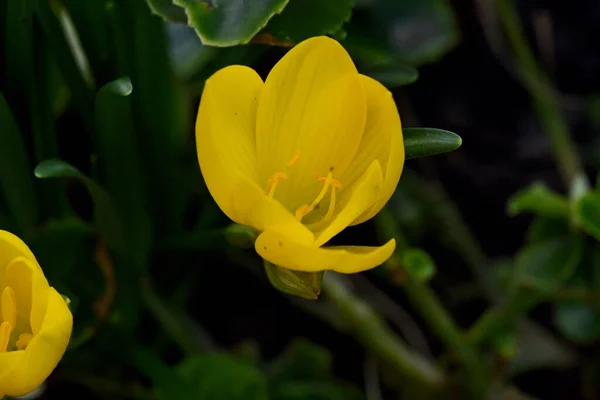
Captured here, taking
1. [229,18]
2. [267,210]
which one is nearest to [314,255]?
[267,210]

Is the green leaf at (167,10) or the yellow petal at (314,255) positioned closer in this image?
the yellow petal at (314,255)

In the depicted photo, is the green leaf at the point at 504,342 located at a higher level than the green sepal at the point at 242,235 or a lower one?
lower

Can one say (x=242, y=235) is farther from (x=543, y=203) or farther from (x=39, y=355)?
(x=543, y=203)

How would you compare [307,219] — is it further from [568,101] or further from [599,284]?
[568,101]

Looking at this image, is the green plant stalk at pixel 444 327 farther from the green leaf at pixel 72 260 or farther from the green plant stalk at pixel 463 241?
the green leaf at pixel 72 260

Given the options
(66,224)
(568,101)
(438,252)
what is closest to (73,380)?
(66,224)

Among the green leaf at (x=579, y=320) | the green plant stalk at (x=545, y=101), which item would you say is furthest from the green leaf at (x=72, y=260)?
the green plant stalk at (x=545, y=101)
